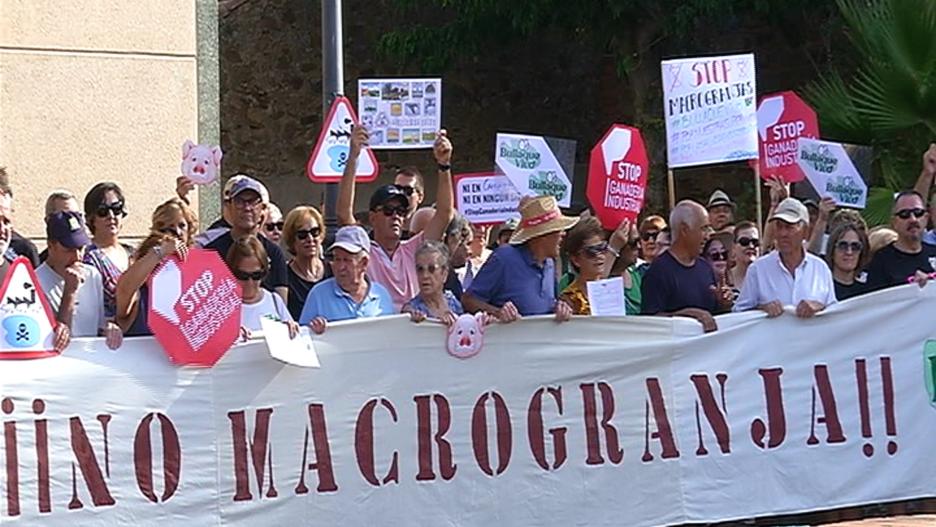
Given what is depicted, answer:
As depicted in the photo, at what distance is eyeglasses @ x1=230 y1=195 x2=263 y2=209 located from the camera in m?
7.77

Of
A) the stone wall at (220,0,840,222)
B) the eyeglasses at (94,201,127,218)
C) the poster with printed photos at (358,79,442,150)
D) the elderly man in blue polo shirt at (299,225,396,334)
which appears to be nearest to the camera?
the elderly man in blue polo shirt at (299,225,396,334)

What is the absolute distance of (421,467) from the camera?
7184mm

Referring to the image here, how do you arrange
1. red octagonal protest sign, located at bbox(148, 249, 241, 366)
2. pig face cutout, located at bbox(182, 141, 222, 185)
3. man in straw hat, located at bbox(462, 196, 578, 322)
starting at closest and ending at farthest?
red octagonal protest sign, located at bbox(148, 249, 241, 366) < man in straw hat, located at bbox(462, 196, 578, 322) < pig face cutout, located at bbox(182, 141, 222, 185)

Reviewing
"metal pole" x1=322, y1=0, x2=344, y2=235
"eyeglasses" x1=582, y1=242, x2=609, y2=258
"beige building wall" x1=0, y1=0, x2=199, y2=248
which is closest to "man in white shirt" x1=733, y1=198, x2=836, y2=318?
"eyeglasses" x1=582, y1=242, x2=609, y2=258

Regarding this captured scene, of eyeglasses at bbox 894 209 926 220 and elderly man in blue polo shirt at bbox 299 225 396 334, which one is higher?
eyeglasses at bbox 894 209 926 220

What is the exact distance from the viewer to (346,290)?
727 cm

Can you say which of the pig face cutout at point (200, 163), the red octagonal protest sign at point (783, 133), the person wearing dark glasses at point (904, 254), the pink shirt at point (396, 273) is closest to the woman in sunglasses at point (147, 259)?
the pink shirt at point (396, 273)

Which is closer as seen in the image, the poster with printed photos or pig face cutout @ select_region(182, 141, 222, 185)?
pig face cutout @ select_region(182, 141, 222, 185)

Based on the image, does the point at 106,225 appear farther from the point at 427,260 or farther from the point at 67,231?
the point at 427,260

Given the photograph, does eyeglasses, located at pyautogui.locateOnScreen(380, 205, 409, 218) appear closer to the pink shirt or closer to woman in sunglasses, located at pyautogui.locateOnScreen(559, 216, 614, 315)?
the pink shirt

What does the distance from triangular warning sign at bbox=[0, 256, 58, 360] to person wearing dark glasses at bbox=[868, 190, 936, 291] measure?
13.7ft

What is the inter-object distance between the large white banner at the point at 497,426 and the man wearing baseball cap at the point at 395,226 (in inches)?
27.3

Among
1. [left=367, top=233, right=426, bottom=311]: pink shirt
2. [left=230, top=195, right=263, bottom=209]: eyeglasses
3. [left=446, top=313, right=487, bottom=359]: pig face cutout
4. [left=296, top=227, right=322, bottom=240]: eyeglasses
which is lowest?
[left=446, top=313, right=487, bottom=359]: pig face cutout

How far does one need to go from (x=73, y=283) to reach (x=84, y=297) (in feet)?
0.93
